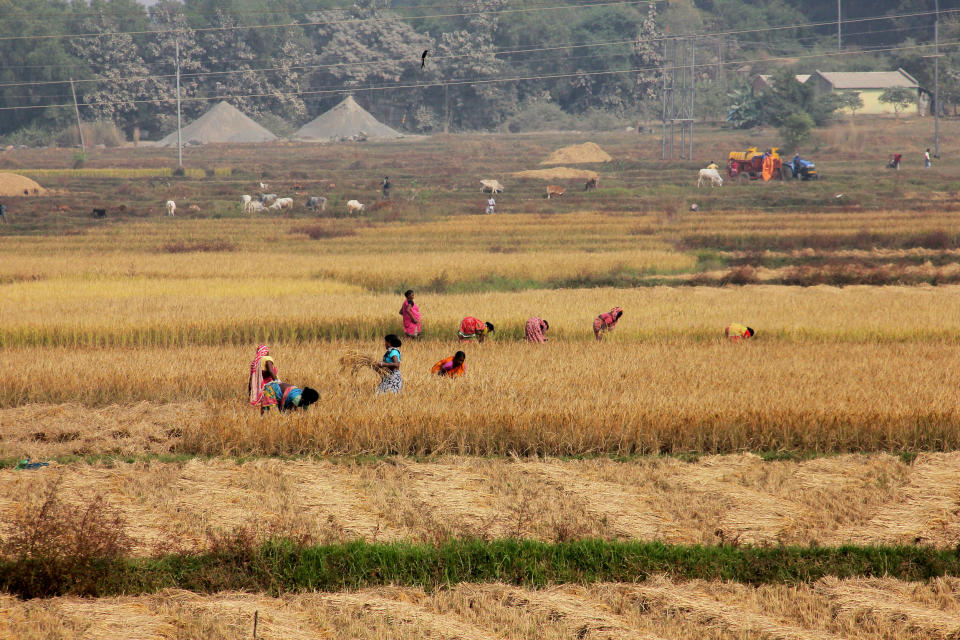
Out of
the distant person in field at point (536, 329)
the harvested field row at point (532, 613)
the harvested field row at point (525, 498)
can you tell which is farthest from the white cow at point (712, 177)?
the harvested field row at point (532, 613)

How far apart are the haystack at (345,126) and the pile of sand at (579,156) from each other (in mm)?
28663

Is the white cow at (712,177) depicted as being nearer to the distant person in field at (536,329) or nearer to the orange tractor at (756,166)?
the orange tractor at (756,166)

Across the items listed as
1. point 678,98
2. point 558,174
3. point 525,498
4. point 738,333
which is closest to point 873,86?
point 678,98

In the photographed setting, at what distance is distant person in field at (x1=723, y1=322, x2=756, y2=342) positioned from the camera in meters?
16.1

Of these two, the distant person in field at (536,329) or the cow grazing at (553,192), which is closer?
the distant person in field at (536,329)

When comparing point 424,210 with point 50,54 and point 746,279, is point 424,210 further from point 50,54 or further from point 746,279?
point 50,54

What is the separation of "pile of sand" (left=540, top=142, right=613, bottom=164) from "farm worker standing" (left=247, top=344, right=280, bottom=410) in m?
52.7

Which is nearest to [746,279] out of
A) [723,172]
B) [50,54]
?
[723,172]

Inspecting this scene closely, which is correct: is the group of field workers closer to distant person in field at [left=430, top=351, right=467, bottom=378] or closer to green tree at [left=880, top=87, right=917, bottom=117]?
distant person in field at [left=430, top=351, right=467, bottom=378]

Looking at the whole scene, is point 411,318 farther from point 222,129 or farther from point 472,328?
point 222,129

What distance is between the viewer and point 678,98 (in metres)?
92.5

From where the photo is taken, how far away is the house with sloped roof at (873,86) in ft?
253

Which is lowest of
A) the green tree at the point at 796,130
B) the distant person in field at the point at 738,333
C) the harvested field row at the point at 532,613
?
the harvested field row at the point at 532,613

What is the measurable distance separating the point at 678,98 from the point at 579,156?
32.2 metres
